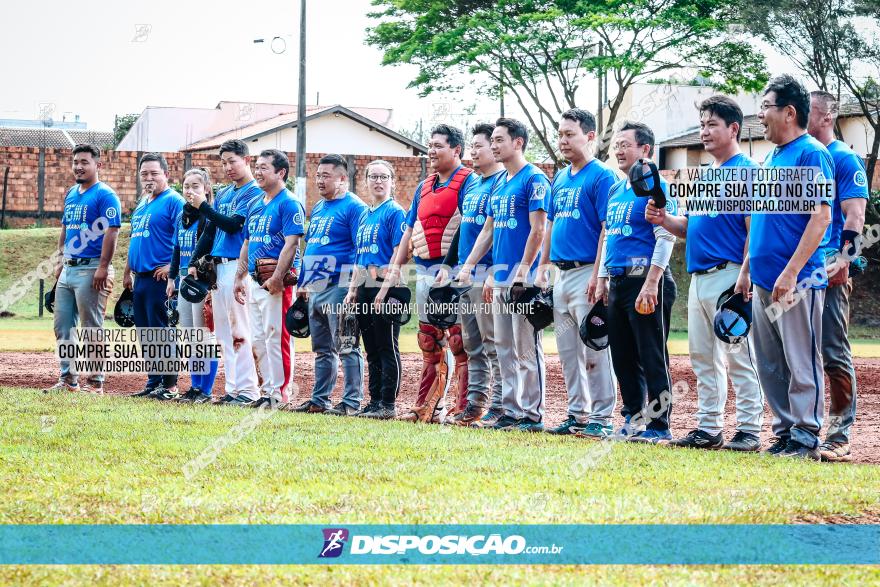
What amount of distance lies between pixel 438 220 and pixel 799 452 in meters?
3.91

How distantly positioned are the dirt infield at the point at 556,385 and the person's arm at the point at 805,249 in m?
1.41

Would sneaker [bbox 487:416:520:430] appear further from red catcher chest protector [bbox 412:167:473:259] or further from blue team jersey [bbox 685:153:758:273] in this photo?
blue team jersey [bbox 685:153:758:273]

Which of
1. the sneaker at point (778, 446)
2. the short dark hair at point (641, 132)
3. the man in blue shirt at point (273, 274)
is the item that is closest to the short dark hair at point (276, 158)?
the man in blue shirt at point (273, 274)

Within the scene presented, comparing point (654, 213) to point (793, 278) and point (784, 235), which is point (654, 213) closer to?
point (784, 235)

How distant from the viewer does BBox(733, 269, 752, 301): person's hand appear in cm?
757

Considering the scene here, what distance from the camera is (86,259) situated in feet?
39.2

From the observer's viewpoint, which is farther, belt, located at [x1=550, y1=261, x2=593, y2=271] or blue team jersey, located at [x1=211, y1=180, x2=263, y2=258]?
blue team jersey, located at [x1=211, y1=180, x2=263, y2=258]

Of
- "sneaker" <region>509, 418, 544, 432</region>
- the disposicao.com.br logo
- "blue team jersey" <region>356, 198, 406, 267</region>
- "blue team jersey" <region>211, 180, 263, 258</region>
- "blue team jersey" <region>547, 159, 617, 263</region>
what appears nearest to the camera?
the disposicao.com.br logo

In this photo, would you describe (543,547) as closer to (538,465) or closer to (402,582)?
(402,582)

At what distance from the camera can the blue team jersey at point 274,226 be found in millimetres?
10641

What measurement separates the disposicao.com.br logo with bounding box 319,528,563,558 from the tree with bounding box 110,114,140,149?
251 ft

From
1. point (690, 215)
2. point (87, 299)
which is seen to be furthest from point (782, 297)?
point (87, 299)

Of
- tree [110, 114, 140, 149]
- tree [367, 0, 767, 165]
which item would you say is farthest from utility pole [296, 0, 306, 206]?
tree [110, 114, 140, 149]

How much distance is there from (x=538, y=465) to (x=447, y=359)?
3.48 m
